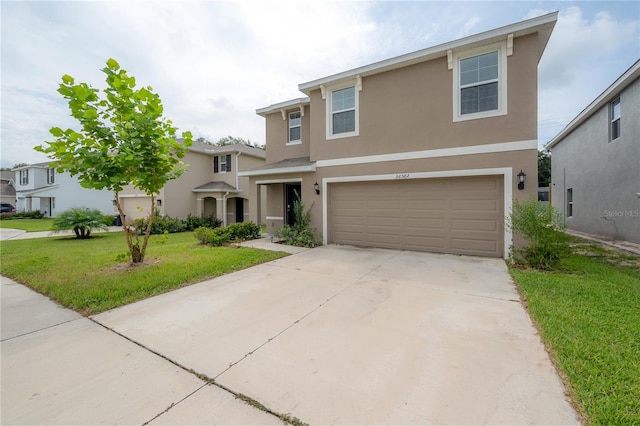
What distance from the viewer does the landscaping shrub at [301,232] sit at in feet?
30.8

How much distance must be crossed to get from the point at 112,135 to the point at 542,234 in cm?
980

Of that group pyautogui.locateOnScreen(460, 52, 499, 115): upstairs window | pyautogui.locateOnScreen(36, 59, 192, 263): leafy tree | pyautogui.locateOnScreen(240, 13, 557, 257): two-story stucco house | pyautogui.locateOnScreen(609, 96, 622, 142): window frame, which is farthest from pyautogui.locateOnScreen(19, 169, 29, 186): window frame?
pyautogui.locateOnScreen(609, 96, 622, 142): window frame

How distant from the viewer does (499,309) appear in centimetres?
386

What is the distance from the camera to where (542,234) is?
589 cm

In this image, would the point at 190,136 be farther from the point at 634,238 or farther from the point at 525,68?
the point at 634,238

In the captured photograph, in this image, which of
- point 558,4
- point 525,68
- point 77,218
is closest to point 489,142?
point 525,68

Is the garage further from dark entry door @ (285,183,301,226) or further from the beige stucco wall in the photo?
dark entry door @ (285,183,301,226)

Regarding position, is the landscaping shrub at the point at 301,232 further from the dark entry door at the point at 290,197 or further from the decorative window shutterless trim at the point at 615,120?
the decorative window shutterless trim at the point at 615,120

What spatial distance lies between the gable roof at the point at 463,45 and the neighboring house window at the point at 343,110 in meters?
0.36

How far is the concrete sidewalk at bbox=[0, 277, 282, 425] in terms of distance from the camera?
2.01m

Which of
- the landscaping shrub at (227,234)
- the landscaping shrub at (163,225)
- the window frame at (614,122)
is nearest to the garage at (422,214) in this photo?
the landscaping shrub at (227,234)

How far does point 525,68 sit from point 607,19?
4.29 meters

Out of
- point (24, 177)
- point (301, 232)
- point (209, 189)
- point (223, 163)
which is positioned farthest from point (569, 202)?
point (24, 177)

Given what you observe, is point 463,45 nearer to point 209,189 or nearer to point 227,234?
point 227,234
